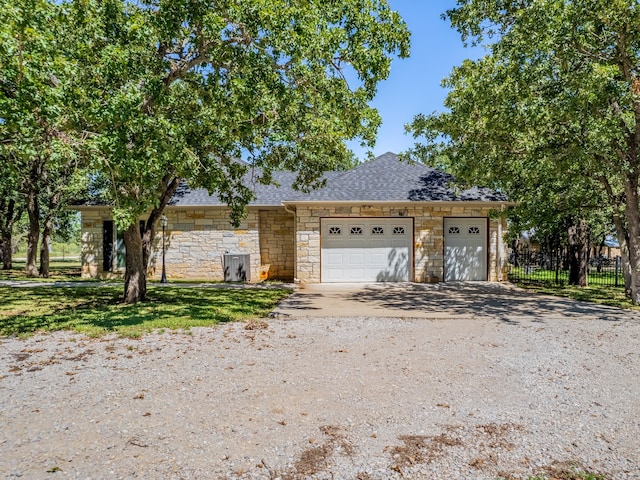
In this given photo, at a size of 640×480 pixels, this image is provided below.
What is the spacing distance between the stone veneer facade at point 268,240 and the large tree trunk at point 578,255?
8.39ft

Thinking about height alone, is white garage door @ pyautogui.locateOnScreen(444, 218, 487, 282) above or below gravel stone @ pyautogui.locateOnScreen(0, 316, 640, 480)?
above

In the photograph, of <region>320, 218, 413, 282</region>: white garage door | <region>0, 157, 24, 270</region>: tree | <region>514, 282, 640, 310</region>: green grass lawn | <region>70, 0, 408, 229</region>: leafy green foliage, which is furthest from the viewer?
<region>0, 157, 24, 270</region>: tree

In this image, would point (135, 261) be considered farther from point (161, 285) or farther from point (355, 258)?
point (355, 258)

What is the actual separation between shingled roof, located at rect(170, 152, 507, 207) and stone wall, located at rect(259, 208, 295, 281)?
0.74m

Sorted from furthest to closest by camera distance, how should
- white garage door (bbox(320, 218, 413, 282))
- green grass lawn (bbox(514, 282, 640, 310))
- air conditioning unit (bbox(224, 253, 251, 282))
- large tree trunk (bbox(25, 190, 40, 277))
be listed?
large tree trunk (bbox(25, 190, 40, 277)) < air conditioning unit (bbox(224, 253, 251, 282)) < white garage door (bbox(320, 218, 413, 282)) < green grass lawn (bbox(514, 282, 640, 310))

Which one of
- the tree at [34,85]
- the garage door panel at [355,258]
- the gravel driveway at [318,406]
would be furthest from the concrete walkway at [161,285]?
the tree at [34,85]

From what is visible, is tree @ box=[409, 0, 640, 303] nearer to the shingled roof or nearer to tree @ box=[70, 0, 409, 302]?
the shingled roof

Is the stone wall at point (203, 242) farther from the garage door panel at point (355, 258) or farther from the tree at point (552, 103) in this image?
the tree at point (552, 103)

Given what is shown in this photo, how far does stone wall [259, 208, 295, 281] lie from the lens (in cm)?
1550

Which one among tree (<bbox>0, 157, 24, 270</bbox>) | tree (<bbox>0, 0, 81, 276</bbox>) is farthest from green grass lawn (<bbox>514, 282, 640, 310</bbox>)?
tree (<bbox>0, 157, 24, 270</bbox>)

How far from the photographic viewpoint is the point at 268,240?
1552cm

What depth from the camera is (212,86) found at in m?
8.05

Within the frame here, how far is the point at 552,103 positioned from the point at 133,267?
9984 millimetres

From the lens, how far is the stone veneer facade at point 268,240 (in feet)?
45.2
